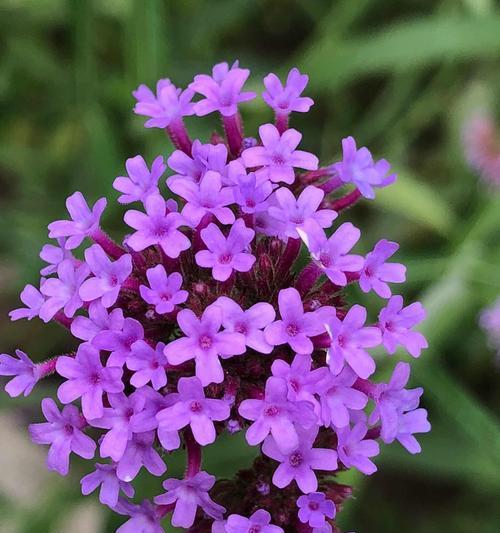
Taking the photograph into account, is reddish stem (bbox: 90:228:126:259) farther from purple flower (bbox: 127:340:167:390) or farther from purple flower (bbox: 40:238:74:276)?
purple flower (bbox: 127:340:167:390)

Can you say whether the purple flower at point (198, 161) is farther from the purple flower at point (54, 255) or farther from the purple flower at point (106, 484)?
the purple flower at point (106, 484)

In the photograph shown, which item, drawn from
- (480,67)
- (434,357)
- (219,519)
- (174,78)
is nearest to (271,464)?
(219,519)

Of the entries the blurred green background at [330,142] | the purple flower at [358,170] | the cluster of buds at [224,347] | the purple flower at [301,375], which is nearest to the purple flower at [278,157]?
the cluster of buds at [224,347]

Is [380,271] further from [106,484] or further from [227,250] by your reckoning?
[106,484]

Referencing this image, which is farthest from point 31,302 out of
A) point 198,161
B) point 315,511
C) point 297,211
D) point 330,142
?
point 330,142

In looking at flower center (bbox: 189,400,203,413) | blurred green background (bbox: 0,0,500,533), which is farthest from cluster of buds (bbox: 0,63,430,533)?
blurred green background (bbox: 0,0,500,533)
